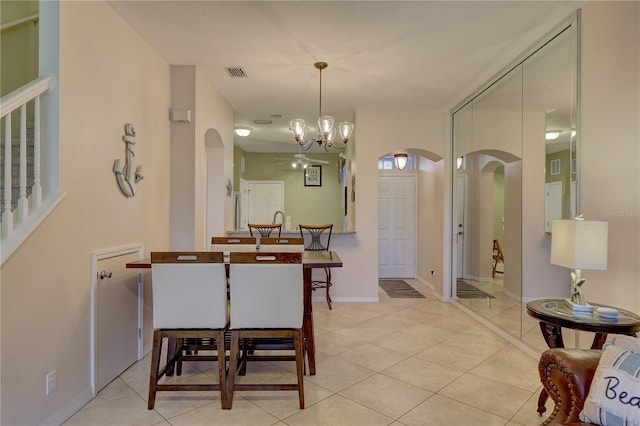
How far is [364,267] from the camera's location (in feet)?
17.0

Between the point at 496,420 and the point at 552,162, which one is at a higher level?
the point at 552,162

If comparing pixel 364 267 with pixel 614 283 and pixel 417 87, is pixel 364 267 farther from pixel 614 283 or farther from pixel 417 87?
pixel 614 283

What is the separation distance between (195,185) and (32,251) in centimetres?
188

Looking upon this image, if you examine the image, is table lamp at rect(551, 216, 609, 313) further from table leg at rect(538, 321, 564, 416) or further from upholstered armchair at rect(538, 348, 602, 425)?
upholstered armchair at rect(538, 348, 602, 425)

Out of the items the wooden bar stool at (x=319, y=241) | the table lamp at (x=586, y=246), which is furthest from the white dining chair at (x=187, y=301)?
the wooden bar stool at (x=319, y=241)

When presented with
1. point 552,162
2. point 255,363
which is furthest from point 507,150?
point 255,363

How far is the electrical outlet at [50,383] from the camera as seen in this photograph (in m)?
1.98

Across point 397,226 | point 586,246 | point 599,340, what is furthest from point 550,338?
point 397,226

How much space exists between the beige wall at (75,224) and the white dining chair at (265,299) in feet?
3.20

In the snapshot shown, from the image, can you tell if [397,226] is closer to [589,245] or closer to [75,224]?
[589,245]

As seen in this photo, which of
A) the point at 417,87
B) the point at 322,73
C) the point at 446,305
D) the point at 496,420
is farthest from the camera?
the point at 446,305

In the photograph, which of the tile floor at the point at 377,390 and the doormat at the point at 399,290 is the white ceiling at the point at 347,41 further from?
the doormat at the point at 399,290

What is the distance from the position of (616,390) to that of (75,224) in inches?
112

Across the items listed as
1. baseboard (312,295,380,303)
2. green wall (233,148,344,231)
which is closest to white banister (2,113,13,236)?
baseboard (312,295,380,303)
